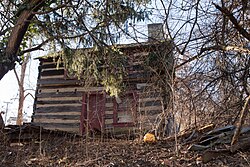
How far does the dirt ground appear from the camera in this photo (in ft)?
14.4

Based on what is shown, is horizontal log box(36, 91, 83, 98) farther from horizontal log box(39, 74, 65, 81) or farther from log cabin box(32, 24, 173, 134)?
horizontal log box(39, 74, 65, 81)

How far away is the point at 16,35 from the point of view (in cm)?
804

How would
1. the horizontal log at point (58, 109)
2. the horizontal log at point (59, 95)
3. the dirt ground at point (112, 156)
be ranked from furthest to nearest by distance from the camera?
1. the horizontal log at point (59, 95)
2. the horizontal log at point (58, 109)
3. the dirt ground at point (112, 156)

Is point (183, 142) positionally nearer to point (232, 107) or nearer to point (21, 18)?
point (232, 107)

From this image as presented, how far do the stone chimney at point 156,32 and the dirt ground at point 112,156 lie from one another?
220 cm

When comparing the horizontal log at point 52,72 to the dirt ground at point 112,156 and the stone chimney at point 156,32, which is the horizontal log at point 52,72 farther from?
the stone chimney at point 156,32

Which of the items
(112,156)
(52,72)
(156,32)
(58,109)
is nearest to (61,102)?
(58,109)

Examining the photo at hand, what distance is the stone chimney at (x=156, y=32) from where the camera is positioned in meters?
6.27

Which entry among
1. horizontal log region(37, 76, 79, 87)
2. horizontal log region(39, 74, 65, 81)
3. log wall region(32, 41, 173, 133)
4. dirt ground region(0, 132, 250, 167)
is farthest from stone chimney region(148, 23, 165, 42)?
horizontal log region(39, 74, 65, 81)

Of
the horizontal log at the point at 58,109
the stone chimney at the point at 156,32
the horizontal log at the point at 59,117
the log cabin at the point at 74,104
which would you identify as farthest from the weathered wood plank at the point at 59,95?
the stone chimney at the point at 156,32

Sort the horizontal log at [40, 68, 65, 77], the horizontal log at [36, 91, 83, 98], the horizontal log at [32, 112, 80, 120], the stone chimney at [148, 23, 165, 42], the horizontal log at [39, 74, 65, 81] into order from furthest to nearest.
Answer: the horizontal log at [40, 68, 65, 77] → the horizontal log at [39, 74, 65, 81] → the horizontal log at [36, 91, 83, 98] → the horizontal log at [32, 112, 80, 120] → the stone chimney at [148, 23, 165, 42]

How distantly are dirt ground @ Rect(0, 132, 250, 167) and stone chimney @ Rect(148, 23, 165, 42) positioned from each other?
2.20 m

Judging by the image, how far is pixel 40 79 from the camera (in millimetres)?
13555

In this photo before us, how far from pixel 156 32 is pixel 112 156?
2.99m
